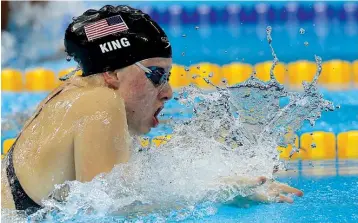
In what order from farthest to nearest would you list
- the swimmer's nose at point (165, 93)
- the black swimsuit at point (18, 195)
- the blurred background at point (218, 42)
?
the blurred background at point (218, 42)
the swimmer's nose at point (165, 93)
the black swimsuit at point (18, 195)

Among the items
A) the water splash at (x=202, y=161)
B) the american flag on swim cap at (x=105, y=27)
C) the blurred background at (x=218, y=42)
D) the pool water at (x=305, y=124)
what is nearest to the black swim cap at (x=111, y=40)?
the american flag on swim cap at (x=105, y=27)

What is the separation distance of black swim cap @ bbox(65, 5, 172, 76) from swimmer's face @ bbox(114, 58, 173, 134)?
28 millimetres

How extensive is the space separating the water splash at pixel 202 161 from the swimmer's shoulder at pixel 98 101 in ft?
0.53

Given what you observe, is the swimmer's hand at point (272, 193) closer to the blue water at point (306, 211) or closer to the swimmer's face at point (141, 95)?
the blue water at point (306, 211)

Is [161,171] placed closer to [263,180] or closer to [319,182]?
[263,180]

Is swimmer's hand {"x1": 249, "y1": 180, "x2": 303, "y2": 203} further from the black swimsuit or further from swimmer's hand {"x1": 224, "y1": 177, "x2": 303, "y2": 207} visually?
the black swimsuit

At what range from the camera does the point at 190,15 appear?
278 inches

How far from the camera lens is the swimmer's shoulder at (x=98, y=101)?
1.61 m

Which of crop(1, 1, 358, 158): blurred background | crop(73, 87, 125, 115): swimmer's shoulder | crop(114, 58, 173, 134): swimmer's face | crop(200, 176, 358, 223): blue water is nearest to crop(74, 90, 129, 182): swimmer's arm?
crop(73, 87, 125, 115): swimmer's shoulder

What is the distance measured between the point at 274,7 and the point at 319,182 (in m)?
4.35

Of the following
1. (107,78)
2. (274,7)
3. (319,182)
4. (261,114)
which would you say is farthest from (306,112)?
(274,7)

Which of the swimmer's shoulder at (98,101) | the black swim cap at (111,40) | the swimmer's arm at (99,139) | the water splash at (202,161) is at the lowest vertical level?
the water splash at (202,161)

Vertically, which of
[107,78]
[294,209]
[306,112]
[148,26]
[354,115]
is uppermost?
[148,26]

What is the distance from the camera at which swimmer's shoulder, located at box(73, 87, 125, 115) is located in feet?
5.29
